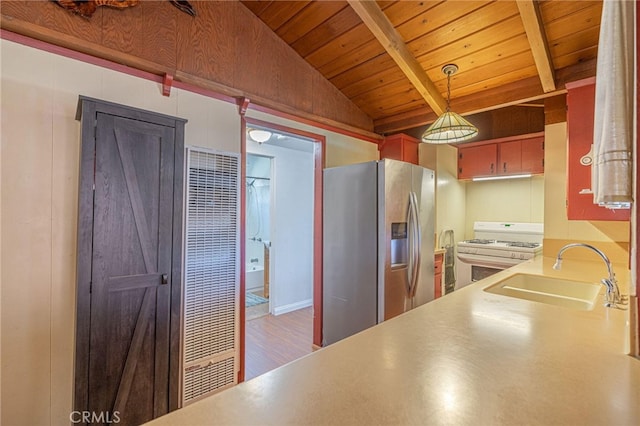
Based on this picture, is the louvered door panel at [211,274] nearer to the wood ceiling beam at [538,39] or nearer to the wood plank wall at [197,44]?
the wood plank wall at [197,44]

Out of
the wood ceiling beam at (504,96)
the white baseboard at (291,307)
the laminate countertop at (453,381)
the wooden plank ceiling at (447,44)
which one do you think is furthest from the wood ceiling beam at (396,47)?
the white baseboard at (291,307)

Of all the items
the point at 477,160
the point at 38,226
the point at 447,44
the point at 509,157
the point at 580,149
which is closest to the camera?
the point at 38,226

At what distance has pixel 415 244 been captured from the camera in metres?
2.69

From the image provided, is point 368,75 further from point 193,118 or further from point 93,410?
point 93,410

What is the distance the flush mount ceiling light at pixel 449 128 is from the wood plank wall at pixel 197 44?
110cm

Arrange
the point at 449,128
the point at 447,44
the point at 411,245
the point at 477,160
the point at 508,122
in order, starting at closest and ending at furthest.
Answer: the point at 449,128, the point at 447,44, the point at 411,245, the point at 508,122, the point at 477,160

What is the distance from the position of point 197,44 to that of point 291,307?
3382mm

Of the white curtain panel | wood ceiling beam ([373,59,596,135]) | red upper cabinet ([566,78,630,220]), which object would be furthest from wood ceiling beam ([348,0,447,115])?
the white curtain panel

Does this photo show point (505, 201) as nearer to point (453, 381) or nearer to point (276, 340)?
point (276, 340)

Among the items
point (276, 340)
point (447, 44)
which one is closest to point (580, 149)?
point (447, 44)

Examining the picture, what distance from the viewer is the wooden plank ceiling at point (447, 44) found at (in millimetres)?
2025

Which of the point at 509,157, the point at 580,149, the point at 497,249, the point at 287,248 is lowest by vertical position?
the point at 287,248

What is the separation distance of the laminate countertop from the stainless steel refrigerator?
1.40 meters

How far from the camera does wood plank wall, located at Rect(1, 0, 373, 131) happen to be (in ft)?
5.32
